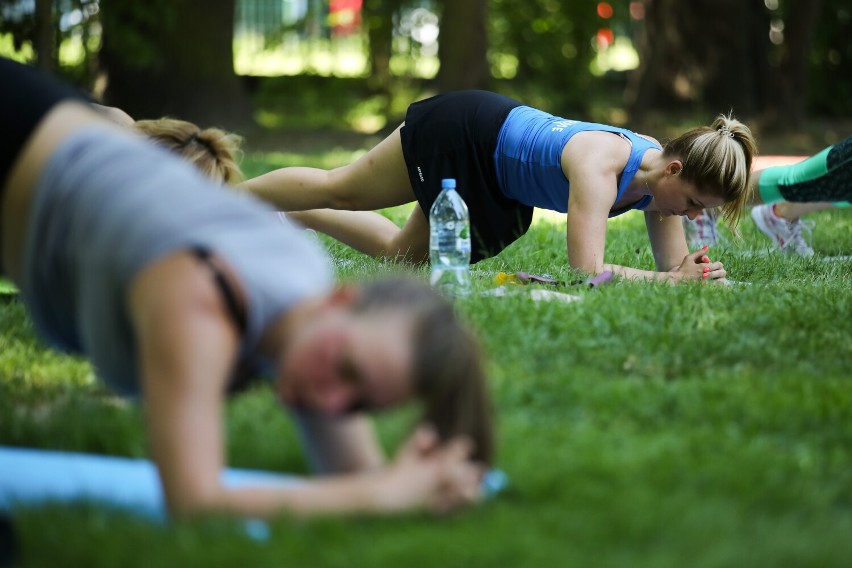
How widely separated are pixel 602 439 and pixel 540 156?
251 cm

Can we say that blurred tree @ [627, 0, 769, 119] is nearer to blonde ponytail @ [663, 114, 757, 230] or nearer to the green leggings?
the green leggings

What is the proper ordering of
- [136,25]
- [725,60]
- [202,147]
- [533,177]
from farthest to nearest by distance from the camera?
[725,60] → [136,25] → [533,177] → [202,147]

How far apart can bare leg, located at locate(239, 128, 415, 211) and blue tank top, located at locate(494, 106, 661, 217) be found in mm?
518

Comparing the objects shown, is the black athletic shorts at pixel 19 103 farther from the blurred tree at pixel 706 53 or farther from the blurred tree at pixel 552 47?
the blurred tree at pixel 552 47

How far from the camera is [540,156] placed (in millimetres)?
5363

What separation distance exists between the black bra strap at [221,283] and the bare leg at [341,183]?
→ 11.1ft

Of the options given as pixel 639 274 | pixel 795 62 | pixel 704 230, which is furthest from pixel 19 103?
pixel 795 62

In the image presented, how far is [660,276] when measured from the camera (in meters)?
5.34

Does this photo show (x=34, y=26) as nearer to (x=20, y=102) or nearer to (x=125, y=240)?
(x=20, y=102)

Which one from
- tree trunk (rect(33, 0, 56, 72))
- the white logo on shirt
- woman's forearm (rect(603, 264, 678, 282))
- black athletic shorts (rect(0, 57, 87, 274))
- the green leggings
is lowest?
woman's forearm (rect(603, 264, 678, 282))

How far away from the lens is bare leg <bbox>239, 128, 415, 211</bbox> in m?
5.66

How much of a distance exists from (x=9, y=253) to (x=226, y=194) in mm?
632

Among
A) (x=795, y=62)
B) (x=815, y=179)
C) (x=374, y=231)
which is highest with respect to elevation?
(x=795, y=62)

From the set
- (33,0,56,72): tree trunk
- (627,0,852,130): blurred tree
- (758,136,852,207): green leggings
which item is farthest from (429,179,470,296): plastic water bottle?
(627,0,852,130): blurred tree
